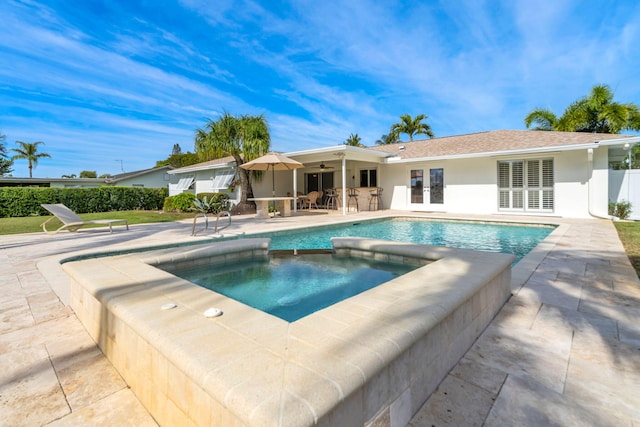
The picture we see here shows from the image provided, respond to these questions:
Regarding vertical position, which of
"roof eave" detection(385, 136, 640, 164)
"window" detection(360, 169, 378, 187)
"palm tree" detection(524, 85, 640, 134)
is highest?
"palm tree" detection(524, 85, 640, 134)

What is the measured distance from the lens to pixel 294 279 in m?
4.55

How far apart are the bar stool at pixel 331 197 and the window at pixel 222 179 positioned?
5.40m

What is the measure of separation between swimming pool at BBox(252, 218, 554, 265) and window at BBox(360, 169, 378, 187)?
5724 mm

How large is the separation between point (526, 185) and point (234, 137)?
41.8 ft

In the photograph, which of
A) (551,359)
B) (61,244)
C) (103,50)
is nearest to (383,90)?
(103,50)

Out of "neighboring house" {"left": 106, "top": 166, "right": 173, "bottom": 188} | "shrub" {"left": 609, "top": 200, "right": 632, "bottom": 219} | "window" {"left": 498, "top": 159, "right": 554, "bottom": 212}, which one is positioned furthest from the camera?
"neighboring house" {"left": 106, "top": 166, "right": 173, "bottom": 188}

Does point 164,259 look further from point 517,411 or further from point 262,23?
point 262,23

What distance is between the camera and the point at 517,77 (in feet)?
56.2

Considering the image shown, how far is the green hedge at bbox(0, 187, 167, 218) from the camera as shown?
14.9 metres

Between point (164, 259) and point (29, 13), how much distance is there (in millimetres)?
10403

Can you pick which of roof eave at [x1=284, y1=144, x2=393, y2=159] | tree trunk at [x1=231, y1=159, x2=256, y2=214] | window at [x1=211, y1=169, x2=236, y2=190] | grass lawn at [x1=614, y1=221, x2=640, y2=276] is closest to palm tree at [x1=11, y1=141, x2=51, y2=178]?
window at [x1=211, y1=169, x2=236, y2=190]

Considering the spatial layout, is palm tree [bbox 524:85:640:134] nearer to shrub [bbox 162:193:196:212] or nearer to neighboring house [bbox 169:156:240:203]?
neighboring house [bbox 169:156:240:203]

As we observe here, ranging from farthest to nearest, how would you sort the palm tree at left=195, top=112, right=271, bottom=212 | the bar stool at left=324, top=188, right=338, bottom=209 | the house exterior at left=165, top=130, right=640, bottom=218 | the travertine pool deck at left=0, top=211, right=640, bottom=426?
the bar stool at left=324, top=188, right=338, bottom=209, the palm tree at left=195, top=112, right=271, bottom=212, the house exterior at left=165, top=130, right=640, bottom=218, the travertine pool deck at left=0, top=211, right=640, bottom=426

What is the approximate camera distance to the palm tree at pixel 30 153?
3678 cm
